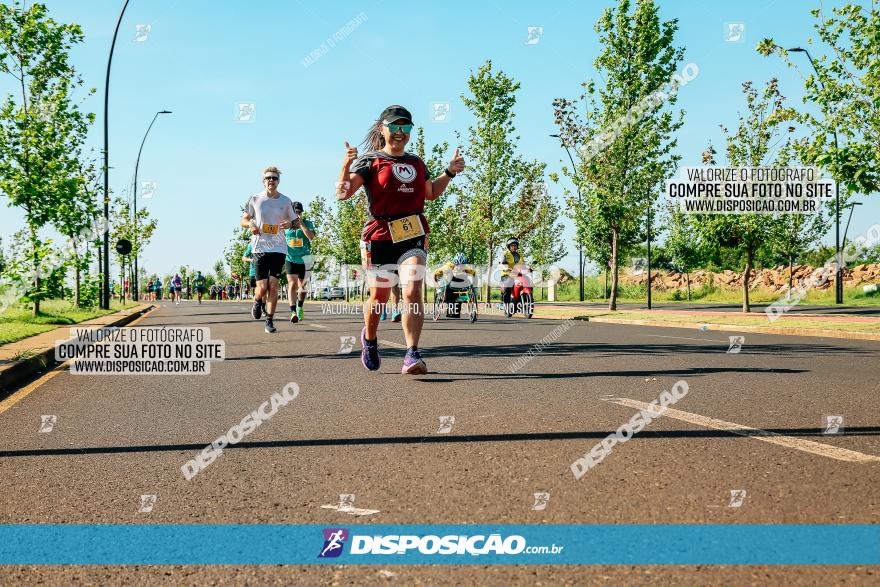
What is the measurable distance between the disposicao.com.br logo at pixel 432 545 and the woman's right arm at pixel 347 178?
13.7ft

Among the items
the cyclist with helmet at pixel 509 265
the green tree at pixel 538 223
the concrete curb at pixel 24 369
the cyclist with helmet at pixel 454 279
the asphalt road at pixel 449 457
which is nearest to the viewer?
the asphalt road at pixel 449 457

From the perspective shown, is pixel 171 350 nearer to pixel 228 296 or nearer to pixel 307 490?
pixel 307 490

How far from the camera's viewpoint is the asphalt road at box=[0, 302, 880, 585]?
9.36 feet

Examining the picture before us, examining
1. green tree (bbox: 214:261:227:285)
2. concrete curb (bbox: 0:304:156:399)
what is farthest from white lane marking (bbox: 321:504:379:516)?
green tree (bbox: 214:261:227:285)

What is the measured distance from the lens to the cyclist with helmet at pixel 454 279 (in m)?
17.9

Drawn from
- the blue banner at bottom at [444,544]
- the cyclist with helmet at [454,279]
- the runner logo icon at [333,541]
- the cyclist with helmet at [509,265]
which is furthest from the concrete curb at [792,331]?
the runner logo icon at [333,541]

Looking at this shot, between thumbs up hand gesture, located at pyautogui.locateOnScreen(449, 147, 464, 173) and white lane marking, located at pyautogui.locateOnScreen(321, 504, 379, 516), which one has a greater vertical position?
thumbs up hand gesture, located at pyautogui.locateOnScreen(449, 147, 464, 173)

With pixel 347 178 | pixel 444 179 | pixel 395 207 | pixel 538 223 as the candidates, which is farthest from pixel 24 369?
pixel 538 223

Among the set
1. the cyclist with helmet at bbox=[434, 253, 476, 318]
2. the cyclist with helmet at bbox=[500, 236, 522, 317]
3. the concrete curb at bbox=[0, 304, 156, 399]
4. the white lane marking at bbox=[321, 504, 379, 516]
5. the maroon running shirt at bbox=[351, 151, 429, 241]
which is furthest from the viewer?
the cyclist with helmet at bbox=[500, 236, 522, 317]

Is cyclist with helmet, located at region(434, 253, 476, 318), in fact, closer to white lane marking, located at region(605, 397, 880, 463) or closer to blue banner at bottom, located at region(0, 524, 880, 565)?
white lane marking, located at region(605, 397, 880, 463)

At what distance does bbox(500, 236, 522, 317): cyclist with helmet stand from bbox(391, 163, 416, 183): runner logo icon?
11.9 meters

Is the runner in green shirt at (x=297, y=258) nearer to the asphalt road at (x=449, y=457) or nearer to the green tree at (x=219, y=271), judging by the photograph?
the asphalt road at (x=449, y=457)

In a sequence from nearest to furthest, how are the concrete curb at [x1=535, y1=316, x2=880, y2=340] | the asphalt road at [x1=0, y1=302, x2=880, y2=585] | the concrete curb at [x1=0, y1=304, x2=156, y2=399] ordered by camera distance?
the asphalt road at [x1=0, y1=302, x2=880, y2=585] < the concrete curb at [x1=0, y1=304, x2=156, y2=399] < the concrete curb at [x1=535, y1=316, x2=880, y2=340]

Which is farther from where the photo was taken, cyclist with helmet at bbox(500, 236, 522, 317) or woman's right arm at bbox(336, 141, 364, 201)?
cyclist with helmet at bbox(500, 236, 522, 317)
